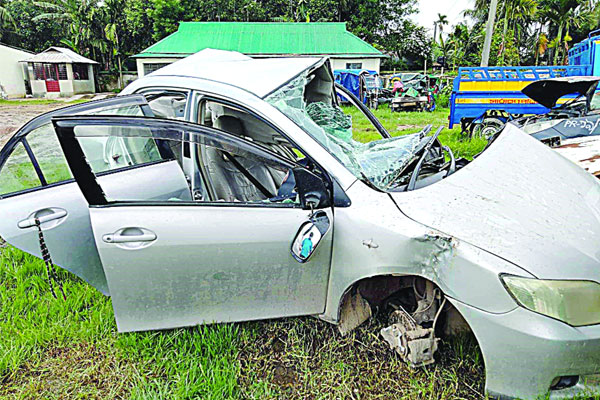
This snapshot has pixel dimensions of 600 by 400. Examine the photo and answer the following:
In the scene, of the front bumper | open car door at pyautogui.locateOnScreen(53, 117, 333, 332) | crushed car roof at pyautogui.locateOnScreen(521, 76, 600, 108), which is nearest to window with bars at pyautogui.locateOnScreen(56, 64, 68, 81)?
crushed car roof at pyautogui.locateOnScreen(521, 76, 600, 108)

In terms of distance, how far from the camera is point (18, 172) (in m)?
2.82

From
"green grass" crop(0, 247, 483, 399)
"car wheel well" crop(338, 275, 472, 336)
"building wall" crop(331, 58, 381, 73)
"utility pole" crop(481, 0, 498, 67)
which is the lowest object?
"green grass" crop(0, 247, 483, 399)

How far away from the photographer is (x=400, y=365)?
7.70ft

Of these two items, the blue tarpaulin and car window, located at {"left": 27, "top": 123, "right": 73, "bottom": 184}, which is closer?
car window, located at {"left": 27, "top": 123, "right": 73, "bottom": 184}

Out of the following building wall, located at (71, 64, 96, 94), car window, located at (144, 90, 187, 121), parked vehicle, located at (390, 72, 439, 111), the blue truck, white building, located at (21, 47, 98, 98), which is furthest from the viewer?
building wall, located at (71, 64, 96, 94)

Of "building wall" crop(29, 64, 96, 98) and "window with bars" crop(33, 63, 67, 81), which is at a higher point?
"window with bars" crop(33, 63, 67, 81)

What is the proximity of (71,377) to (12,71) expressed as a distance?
110ft

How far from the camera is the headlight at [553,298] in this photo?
1.73 metres

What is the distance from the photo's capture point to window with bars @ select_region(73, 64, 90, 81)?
1192 inches

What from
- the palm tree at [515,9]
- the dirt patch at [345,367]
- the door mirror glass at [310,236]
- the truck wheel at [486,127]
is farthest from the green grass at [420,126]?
the palm tree at [515,9]

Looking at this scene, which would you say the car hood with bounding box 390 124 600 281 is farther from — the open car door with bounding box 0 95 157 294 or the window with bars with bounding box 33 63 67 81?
the window with bars with bounding box 33 63 67 81

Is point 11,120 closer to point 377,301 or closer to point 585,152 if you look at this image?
point 377,301

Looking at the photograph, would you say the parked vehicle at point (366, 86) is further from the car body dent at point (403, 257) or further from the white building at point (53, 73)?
the white building at point (53, 73)

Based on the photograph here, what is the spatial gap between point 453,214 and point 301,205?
2.34 feet
